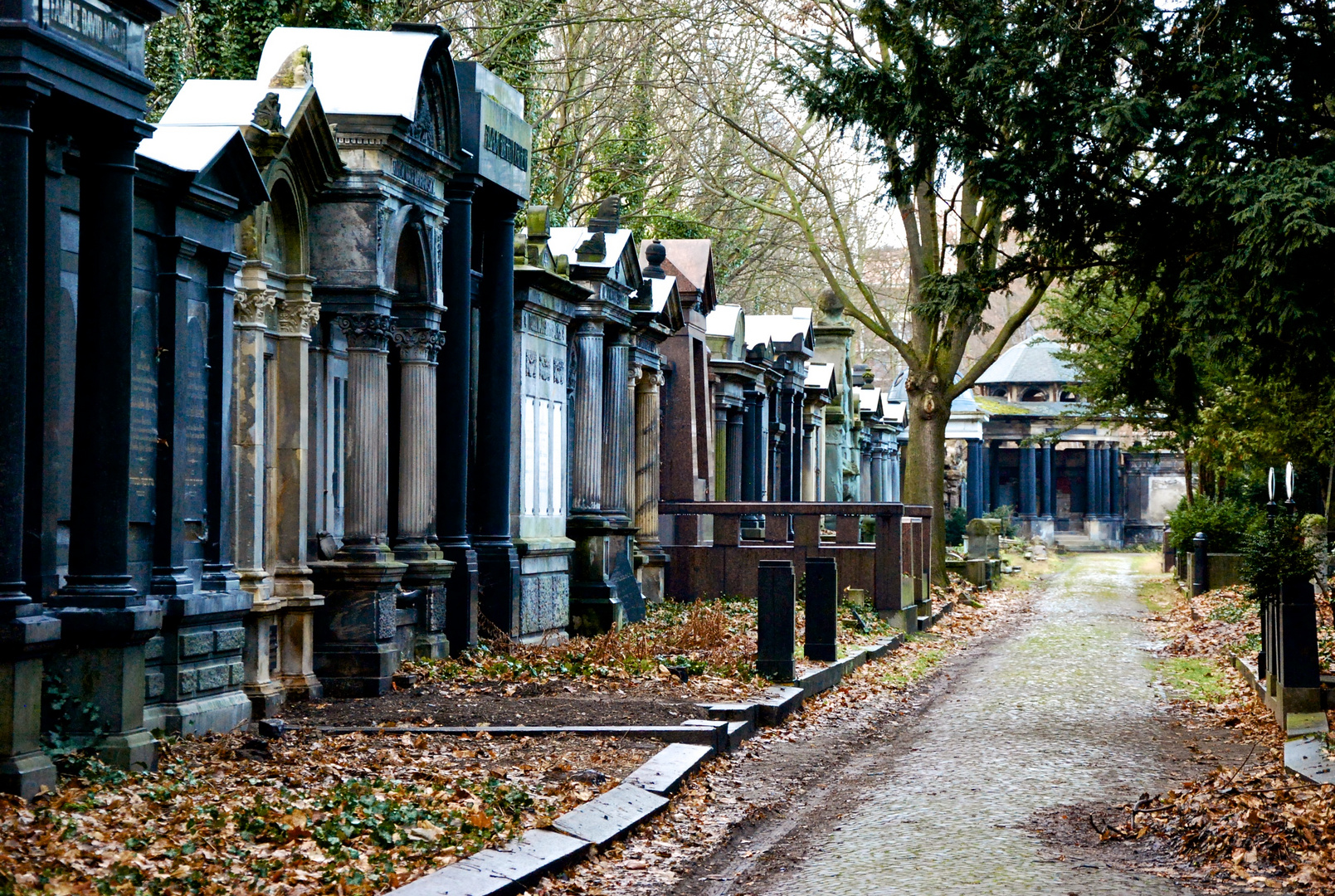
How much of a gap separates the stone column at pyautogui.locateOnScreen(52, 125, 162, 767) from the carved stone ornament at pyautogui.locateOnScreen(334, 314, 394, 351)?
12.9ft

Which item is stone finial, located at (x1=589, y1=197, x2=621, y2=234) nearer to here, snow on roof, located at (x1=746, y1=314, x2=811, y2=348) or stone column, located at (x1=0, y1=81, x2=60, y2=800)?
snow on roof, located at (x1=746, y1=314, x2=811, y2=348)

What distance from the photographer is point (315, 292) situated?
12.1 metres

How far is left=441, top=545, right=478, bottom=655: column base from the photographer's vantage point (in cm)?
1405

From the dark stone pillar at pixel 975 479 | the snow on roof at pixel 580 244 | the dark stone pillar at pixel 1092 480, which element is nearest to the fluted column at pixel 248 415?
the snow on roof at pixel 580 244

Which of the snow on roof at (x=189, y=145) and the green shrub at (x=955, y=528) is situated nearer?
the snow on roof at (x=189, y=145)

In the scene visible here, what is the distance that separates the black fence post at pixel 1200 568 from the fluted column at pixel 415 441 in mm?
19942

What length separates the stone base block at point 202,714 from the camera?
9031 mm

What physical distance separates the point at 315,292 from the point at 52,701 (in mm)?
4911

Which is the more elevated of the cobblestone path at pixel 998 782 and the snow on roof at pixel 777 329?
the snow on roof at pixel 777 329

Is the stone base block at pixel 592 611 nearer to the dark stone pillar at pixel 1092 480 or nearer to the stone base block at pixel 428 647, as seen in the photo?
the stone base block at pixel 428 647

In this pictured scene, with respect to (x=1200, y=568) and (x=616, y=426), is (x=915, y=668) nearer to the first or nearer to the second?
(x=616, y=426)

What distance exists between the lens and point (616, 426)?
18094 millimetres

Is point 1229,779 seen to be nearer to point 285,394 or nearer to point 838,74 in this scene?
point 285,394

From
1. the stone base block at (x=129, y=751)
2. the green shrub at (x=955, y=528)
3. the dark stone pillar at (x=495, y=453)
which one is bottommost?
the stone base block at (x=129, y=751)
